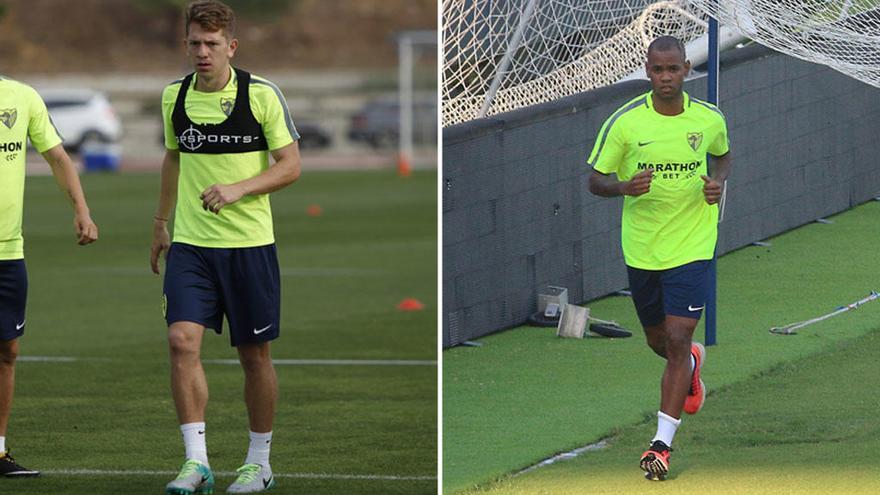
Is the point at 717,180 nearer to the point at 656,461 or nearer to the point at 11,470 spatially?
the point at 656,461

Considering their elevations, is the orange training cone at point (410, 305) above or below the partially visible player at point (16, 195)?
below

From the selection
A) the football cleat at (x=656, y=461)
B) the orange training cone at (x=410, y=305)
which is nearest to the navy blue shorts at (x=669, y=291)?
the football cleat at (x=656, y=461)

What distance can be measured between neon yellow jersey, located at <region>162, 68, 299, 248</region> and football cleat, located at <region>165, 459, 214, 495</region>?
2.81 ft

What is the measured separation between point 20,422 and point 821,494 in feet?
15.3

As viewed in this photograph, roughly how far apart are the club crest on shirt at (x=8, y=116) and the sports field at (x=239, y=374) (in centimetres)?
149

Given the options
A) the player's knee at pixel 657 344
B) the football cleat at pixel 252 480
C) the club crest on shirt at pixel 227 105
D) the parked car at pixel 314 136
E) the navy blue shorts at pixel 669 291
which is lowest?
the parked car at pixel 314 136

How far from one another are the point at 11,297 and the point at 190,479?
4.30 feet

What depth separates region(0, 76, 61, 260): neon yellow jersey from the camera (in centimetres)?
796

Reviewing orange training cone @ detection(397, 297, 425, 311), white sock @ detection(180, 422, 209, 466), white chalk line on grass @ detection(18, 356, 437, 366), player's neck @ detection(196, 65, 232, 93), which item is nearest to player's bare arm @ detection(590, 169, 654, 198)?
player's neck @ detection(196, 65, 232, 93)

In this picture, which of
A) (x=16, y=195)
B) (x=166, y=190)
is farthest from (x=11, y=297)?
(x=166, y=190)

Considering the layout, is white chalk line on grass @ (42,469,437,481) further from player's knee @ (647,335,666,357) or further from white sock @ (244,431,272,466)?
player's knee @ (647,335,666,357)

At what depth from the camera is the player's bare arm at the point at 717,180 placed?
6910mm

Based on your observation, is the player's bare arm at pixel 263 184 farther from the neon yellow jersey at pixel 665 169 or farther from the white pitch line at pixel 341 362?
the white pitch line at pixel 341 362

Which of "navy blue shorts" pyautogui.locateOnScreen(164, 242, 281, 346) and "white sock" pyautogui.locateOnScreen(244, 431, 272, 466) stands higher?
"navy blue shorts" pyautogui.locateOnScreen(164, 242, 281, 346)
